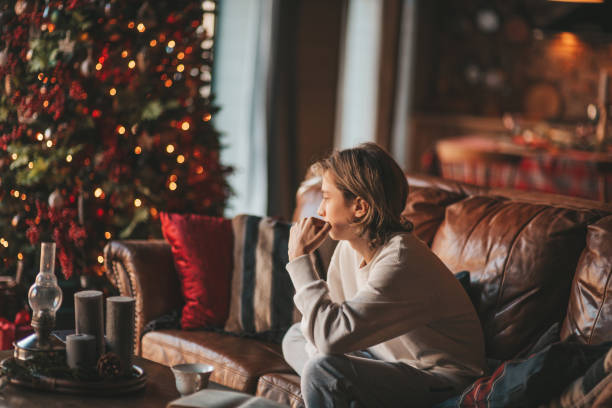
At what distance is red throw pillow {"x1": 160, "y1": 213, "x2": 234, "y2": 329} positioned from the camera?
102 inches

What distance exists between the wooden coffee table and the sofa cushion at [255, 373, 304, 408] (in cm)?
31

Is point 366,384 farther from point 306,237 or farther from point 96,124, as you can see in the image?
point 96,124

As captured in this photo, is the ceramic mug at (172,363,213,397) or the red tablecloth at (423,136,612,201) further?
the red tablecloth at (423,136,612,201)

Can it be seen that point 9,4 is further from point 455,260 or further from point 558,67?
point 558,67

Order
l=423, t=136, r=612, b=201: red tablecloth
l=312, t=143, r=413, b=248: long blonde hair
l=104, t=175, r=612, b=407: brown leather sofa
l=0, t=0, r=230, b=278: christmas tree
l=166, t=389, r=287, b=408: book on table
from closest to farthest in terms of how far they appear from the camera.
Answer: l=166, t=389, r=287, b=408: book on table → l=312, t=143, r=413, b=248: long blonde hair → l=104, t=175, r=612, b=407: brown leather sofa → l=0, t=0, r=230, b=278: christmas tree → l=423, t=136, r=612, b=201: red tablecloth

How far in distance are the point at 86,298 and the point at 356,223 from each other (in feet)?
2.34

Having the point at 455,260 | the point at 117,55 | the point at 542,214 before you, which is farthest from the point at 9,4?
the point at 542,214

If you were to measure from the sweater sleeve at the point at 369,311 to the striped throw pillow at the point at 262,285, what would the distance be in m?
0.68

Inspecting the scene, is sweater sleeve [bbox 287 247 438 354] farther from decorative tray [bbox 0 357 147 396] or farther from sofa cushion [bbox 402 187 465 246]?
sofa cushion [bbox 402 187 465 246]

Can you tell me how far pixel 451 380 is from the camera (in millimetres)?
1889

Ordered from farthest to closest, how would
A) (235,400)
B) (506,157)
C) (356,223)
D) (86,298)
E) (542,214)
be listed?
(506,157)
(542,214)
(356,223)
(86,298)
(235,400)

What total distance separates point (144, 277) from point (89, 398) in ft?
3.00

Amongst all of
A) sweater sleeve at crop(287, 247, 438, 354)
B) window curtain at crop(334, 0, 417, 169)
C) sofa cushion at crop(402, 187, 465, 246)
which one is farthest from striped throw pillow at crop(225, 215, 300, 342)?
window curtain at crop(334, 0, 417, 169)

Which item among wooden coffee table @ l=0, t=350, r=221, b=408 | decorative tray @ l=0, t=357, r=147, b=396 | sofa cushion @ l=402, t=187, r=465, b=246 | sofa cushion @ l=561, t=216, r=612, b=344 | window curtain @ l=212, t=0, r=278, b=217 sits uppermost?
window curtain @ l=212, t=0, r=278, b=217
